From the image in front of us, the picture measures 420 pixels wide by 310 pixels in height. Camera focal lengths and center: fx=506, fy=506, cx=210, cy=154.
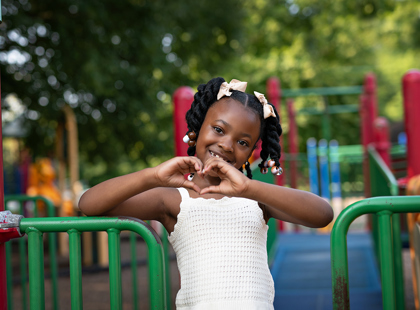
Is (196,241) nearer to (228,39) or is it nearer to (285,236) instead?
(285,236)

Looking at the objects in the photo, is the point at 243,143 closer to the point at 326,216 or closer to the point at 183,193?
the point at 183,193

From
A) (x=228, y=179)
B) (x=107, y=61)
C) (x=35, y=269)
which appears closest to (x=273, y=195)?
(x=228, y=179)

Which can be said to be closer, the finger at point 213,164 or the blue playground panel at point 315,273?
the finger at point 213,164

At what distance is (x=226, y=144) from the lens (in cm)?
192

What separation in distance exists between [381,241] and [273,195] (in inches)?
16.2

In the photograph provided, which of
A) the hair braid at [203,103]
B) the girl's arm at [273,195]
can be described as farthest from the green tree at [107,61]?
the girl's arm at [273,195]

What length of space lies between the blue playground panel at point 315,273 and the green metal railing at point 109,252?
2.58 m

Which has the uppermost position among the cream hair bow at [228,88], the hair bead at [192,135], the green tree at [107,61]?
the green tree at [107,61]

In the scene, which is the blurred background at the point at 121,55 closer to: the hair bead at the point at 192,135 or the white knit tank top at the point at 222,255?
the hair bead at the point at 192,135

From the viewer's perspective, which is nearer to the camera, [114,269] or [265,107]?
[114,269]

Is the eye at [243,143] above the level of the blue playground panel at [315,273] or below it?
above

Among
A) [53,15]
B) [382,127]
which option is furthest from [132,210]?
[382,127]

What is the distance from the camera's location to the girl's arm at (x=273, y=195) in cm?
174

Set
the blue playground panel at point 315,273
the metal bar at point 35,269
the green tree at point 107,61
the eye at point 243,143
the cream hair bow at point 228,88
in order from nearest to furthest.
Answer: the metal bar at point 35,269 → the eye at point 243,143 → the cream hair bow at point 228,88 → the blue playground panel at point 315,273 → the green tree at point 107,61
